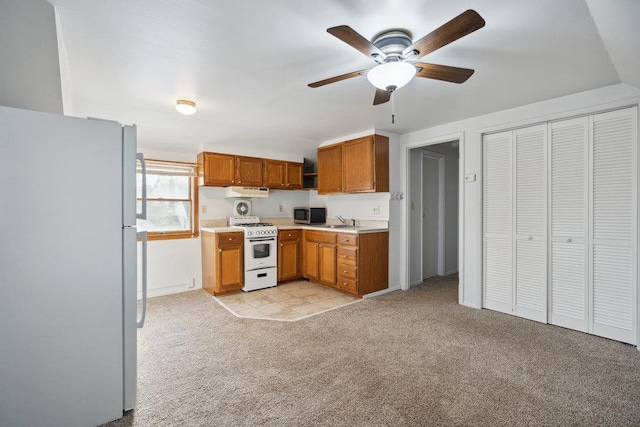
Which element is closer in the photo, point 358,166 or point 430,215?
point 358,166

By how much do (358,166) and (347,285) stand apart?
1701 mm

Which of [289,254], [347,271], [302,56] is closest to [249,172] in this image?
[289,254]

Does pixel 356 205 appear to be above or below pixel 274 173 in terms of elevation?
below

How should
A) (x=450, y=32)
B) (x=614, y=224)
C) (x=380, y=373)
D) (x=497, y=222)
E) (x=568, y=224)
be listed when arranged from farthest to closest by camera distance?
(x=497, y=222) → (x=568, y=224) → (x=614, y=224) → (x=380, y=373) → (x=450, y=32)

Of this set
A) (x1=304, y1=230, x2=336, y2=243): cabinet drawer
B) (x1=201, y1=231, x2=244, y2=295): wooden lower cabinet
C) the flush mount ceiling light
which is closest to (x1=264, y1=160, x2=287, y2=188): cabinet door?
(x1=304, y1=230, x2=336, y2=243): cabinet drawer

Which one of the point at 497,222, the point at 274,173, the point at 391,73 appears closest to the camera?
the point at 391,73

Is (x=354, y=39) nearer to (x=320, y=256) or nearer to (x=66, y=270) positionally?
(x=66, y=270)

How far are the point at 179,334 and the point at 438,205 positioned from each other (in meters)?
4.44

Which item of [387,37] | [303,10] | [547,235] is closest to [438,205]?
[547,235]

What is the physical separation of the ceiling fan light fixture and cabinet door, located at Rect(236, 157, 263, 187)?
325cm

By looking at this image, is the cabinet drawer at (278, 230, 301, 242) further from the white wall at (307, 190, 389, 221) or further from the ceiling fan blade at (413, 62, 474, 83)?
the ceiling fan blade at (413, 62, 474, 83)

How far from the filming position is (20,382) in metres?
1.37

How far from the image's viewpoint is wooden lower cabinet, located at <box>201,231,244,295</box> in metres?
4.12

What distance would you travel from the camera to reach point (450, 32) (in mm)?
1459
